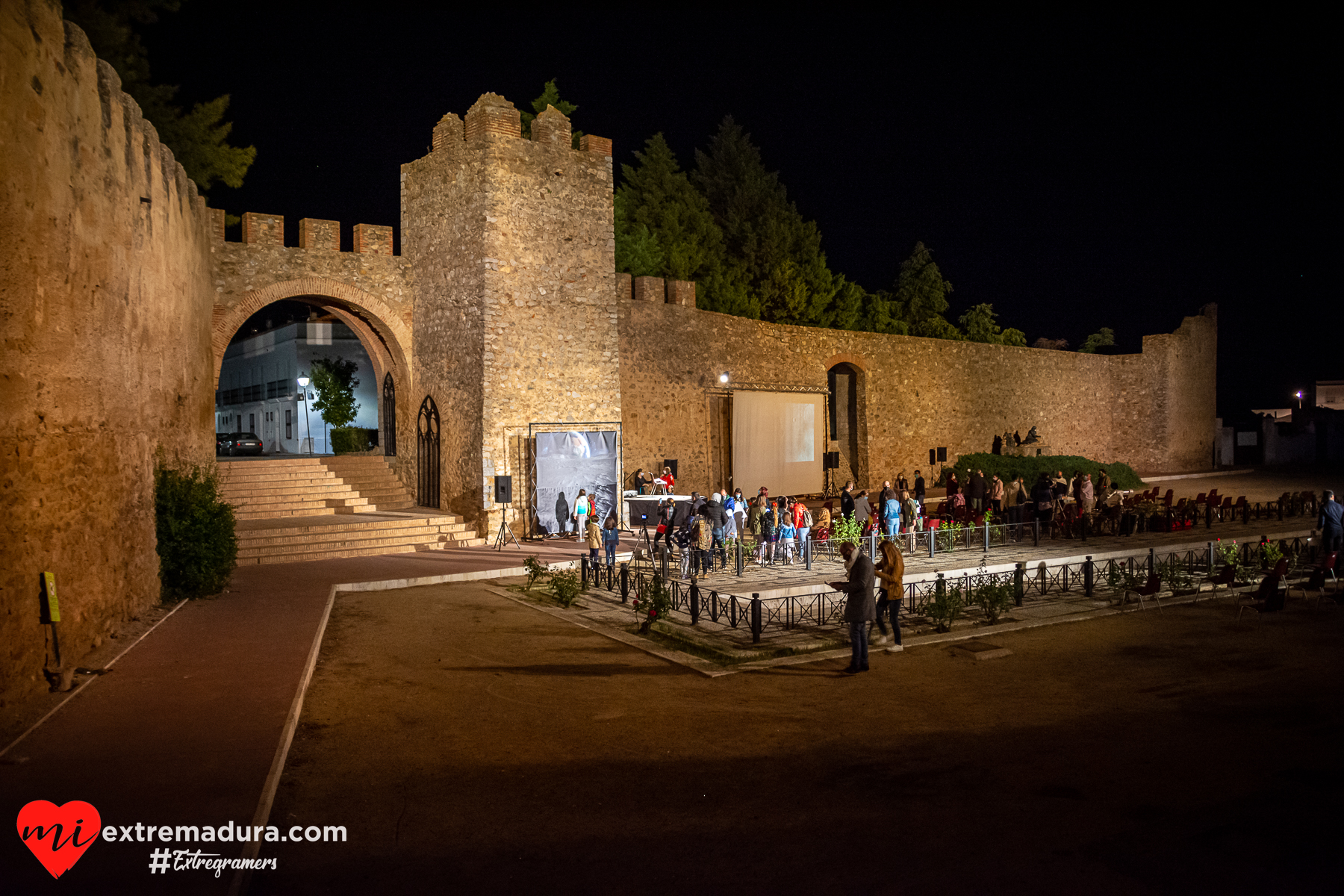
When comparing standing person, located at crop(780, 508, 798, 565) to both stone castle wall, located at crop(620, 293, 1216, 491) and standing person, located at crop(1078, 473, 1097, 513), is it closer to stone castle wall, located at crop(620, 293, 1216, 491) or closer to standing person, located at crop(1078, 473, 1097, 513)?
standing person, located at crop(1078, 473, 1097, 513)

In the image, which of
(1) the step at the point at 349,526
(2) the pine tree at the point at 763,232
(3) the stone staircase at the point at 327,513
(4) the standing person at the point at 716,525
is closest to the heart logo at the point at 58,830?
(4) the standing person at the point at 716,525

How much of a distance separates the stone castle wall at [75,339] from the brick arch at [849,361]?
1624 centimetres

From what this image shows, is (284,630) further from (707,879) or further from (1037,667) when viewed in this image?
(1037,667)

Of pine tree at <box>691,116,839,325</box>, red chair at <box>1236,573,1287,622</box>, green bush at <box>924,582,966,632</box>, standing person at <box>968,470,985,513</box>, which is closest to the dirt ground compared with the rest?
green bush at <box>924,582,966,632</box>

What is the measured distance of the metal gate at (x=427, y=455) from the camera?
16625 millimetres

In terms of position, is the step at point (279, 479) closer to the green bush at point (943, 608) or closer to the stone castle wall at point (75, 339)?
the stone castle wall at point (75, 339)

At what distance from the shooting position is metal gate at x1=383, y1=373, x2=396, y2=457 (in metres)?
17.7

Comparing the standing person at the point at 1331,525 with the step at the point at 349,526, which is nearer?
the standing person at the point at 1331,525

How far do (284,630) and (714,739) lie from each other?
4.60 m

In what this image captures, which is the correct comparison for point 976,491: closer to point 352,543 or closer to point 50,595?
point 352,543

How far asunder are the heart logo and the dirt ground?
31.9 inches

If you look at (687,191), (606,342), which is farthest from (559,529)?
(687,191)

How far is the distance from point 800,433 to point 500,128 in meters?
10.5

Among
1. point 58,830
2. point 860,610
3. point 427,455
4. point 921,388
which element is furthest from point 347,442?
point 58,830
